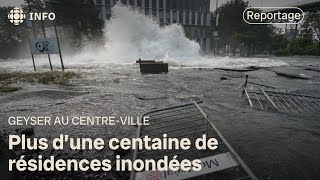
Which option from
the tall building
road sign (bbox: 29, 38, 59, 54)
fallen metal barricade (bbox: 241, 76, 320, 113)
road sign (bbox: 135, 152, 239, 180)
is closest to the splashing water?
road sign (bbox: 29, 38, 59, 54)

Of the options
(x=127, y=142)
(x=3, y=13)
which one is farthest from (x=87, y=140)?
(x=3, y=13)

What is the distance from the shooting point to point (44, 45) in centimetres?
1577

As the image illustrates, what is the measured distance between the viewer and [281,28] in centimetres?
5850

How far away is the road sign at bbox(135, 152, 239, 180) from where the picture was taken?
2.64 m

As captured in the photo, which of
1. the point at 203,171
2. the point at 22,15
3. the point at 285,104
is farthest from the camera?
the point at 22,15

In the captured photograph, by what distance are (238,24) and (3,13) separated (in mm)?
48111

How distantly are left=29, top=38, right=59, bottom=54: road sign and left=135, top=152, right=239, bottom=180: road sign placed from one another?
15.2 meters

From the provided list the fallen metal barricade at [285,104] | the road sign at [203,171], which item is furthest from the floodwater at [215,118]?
the road sign at [203,171]

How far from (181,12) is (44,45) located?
64026 millimetres

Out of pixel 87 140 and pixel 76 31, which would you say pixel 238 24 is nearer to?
pixel 76 31

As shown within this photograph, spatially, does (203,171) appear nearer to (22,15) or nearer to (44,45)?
(44,45)

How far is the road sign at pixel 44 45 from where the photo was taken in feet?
51.4

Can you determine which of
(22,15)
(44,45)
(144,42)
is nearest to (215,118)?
A: (44,45)

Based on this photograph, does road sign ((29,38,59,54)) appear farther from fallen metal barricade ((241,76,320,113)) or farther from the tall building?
the tall building
